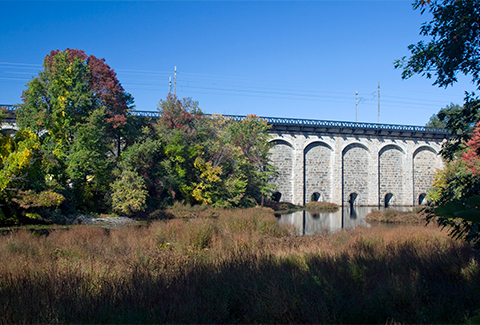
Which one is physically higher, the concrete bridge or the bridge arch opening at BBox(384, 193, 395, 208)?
the concrete bridge

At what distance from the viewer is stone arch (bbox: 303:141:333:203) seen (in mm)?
39312

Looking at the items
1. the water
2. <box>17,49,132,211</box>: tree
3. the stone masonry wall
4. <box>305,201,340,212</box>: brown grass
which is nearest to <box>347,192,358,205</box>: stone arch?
the stone masonry wall

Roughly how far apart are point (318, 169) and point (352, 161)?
14.5 feet

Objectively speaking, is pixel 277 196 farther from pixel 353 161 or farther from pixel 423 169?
pixel 423 169

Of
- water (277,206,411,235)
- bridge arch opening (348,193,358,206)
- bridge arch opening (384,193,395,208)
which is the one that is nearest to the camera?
water (277,206,411,235)

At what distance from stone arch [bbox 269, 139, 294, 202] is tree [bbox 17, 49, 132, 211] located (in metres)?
19.5

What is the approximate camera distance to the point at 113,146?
25031 mm

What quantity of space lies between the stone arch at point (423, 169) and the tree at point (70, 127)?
115 feet

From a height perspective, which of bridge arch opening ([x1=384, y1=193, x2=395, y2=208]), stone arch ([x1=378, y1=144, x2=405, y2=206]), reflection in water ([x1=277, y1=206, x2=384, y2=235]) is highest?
stone arch ([x1=378, y1=144, x2=405, y2=206])

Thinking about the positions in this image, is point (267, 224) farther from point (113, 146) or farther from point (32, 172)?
point (113, 146)

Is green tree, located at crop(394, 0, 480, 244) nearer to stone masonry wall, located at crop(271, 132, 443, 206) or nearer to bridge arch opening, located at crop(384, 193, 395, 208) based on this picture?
stone masonry wall, located at crop(271, 132, 443, 206)

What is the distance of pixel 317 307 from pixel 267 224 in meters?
8.59

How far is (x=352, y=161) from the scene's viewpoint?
41094 millimetres

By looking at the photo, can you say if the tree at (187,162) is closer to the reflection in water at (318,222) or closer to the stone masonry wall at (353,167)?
the reflection in water at (318,222)
